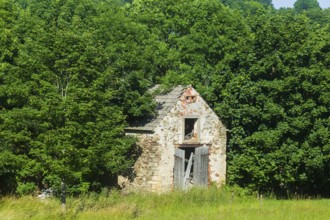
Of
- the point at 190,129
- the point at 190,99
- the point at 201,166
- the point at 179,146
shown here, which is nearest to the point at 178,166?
the point at 179,146

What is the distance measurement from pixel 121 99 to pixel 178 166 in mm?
4373

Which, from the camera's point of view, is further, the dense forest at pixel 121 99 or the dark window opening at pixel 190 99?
the dark window opening at pixel 190 99

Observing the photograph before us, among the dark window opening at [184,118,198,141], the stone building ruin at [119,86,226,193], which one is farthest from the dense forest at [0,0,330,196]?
the dark window opening at [184,118,198,141]

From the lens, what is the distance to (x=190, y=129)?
2602 centimetres

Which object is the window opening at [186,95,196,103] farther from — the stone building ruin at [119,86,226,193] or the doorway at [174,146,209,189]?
the doorway at [174,146,209,189]

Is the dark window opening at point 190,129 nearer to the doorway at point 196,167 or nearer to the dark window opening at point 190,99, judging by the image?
the doorway at point 196,167

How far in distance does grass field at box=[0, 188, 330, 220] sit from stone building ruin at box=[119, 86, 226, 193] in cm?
278

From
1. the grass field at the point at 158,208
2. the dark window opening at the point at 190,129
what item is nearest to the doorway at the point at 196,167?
the dark window opening at the point at 190,129

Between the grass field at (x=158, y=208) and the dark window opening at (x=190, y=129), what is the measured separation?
4.07 metres

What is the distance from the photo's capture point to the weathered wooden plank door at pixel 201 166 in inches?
1003

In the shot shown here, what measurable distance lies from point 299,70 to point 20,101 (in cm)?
1265

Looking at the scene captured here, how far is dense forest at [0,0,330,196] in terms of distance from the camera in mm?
16672

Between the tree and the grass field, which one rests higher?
the tree

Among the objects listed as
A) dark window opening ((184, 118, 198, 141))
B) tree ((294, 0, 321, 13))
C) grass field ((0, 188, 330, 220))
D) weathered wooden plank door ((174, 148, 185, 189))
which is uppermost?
tree ((294, 0, 321, 13))
